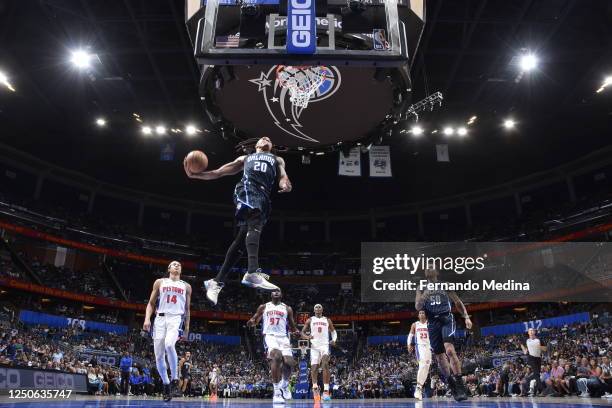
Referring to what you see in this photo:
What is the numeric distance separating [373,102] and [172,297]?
336 inches

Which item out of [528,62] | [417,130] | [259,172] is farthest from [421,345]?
[417,130]

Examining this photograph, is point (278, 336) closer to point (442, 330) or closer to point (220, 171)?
point (442, 330)

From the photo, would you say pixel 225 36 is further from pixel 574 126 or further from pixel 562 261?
pixel 562 261

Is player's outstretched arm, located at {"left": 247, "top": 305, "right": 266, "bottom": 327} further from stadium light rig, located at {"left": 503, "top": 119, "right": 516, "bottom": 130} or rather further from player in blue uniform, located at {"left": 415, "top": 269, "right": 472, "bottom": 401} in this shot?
stadium light rig, located at {"left": 503, "top": 119, "right": 516, "bottom": 130}

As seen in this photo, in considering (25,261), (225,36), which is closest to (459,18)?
(225,36)

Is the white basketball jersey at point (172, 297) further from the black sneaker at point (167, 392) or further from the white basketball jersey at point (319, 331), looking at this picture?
the white basketball jersey at point (319, 331)

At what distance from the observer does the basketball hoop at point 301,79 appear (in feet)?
46.0

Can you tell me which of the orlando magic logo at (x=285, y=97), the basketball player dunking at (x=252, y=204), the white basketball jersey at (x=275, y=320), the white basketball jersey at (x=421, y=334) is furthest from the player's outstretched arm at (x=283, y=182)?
the orlando magic logo at (x=285, y=97)

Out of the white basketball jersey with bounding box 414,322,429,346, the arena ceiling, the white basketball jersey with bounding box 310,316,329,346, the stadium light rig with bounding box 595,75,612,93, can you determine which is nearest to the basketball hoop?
the arena ceiling

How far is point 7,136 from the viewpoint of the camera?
31062 millimetres

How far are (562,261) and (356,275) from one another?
16226mm

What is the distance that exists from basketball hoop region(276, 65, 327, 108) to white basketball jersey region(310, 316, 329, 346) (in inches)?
Result: 272

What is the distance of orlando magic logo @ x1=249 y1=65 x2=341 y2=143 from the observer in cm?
1388

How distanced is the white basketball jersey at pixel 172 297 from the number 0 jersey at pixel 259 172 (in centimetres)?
297
